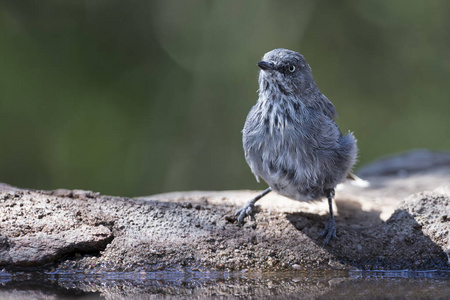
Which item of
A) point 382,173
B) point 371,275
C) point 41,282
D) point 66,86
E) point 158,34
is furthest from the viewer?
point 158,34

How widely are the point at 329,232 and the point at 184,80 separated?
6143 mm

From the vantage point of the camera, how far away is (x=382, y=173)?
21.8ft

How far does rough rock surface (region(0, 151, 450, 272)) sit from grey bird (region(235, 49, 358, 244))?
7.7 inches

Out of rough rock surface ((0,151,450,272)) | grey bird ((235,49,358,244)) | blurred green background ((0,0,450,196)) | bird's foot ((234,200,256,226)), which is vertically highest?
blurred green background ((0,0,450,196))

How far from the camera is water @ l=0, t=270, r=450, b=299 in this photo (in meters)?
2.77

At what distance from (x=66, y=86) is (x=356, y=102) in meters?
5.10

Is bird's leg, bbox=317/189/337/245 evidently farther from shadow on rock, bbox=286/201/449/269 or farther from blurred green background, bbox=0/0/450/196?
blurred green background, bbox=0/0/450/196

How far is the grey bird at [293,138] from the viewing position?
388cm

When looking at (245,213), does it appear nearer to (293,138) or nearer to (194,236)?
(194,236)

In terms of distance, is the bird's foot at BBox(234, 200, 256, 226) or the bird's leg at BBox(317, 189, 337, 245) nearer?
the bird's leg at BBox(317, 189, 337, 245)

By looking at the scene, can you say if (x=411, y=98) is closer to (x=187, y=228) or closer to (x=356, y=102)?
(x=356, y=102)

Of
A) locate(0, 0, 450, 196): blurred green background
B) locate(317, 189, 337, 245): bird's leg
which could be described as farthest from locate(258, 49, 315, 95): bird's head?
locate(0, 0, 450, 196): blurred green background

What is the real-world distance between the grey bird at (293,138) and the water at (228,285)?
0.60 meters

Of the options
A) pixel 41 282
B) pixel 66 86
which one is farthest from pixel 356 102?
pixel 41 282
